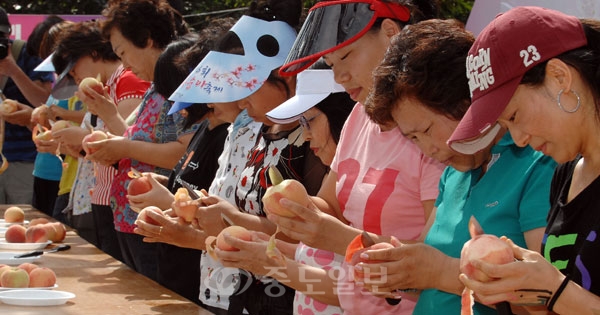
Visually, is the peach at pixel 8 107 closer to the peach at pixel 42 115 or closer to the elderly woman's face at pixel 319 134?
the peach at pixel 42 115

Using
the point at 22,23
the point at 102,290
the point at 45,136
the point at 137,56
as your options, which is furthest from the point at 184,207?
the point at 22,23

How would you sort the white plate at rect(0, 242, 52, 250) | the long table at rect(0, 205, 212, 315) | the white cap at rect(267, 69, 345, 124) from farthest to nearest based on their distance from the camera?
the white plate at rect(0, 242, 52, 250) → the long table at rect(0, 205, 212, 315) → the white cap at rect(267, 69, 345, 124)

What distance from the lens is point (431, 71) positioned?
2213mm

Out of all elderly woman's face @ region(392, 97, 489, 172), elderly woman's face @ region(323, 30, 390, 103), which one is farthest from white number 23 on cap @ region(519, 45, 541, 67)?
elderly woman's face @ region(323, 30, 390, 103)

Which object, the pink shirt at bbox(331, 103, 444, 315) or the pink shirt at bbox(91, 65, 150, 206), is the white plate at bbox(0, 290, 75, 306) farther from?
the pink shirt at bbox(91, 65, 150, 206)

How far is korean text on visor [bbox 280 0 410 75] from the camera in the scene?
268 centimetres

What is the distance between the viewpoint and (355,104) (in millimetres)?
2975

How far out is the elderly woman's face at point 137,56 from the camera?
491 cm

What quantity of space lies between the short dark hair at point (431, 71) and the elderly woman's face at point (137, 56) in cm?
283

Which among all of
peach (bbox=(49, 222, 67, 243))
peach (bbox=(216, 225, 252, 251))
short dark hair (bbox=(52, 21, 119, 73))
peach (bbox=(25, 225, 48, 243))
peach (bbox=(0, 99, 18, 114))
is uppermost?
short dark hair (bbox=(52, 21, 119, 73))

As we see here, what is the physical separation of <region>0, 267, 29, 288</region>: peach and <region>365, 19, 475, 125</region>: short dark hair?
5.36ft

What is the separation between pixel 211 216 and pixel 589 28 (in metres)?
1.74

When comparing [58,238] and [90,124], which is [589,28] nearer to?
[58,238]

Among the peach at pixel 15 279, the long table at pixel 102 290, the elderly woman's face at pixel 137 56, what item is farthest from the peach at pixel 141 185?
the elderly woman's face at pixel 137 56
